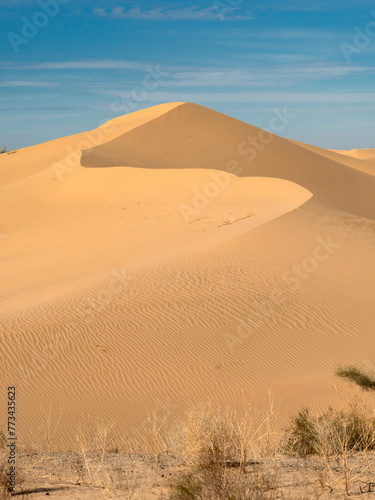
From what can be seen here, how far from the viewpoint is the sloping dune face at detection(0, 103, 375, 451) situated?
25.1ft

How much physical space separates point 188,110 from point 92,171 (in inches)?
671

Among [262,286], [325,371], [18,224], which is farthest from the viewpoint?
[18,224]

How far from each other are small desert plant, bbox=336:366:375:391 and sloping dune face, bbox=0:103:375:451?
0.21 meters

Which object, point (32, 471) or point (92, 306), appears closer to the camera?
point (32, 471)

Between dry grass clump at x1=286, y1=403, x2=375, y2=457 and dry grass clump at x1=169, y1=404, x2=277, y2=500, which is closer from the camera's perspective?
dry grass clump at x1=169, y1=404, x2=277, y2=500

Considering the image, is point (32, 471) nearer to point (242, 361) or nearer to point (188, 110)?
point (242, 361)

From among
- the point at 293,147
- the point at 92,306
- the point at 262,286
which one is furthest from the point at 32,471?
the point at 293,147

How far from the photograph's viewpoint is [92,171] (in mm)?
26969

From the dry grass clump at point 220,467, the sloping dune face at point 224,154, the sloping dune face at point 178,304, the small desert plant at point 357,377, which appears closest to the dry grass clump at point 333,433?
the dry grass clump at point 220,467

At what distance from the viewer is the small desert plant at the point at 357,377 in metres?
7.84

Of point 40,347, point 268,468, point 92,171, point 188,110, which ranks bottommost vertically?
point 268,468

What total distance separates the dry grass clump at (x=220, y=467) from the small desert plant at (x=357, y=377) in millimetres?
3627

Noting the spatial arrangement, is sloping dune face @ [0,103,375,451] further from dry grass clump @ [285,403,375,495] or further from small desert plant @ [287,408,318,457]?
dry grass clump @ [285,403,375,495]

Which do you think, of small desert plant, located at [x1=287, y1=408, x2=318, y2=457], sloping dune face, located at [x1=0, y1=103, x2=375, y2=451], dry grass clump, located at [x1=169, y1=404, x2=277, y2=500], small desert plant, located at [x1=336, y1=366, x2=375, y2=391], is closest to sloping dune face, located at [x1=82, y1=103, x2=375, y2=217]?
sloping dune face, located at [x1=0, y1=103, x2=375, y2=451]
